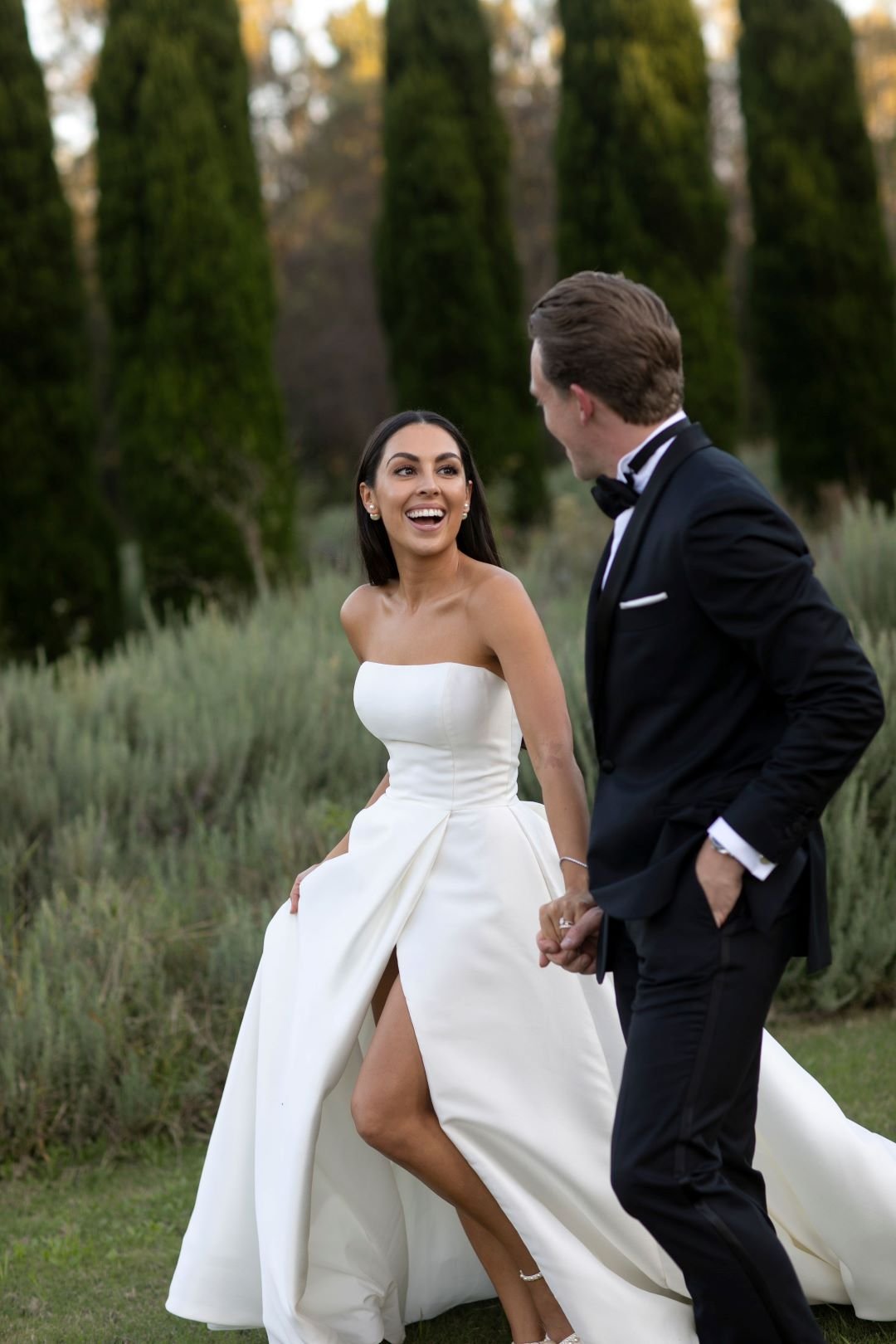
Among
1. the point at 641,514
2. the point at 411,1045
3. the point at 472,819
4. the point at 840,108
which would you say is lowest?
the point at 411,1045

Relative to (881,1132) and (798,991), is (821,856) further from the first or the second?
(798,991)

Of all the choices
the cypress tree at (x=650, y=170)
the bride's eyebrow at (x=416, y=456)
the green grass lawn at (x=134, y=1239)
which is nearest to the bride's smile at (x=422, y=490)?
the bride's eyebrow at (x=416, y=456)

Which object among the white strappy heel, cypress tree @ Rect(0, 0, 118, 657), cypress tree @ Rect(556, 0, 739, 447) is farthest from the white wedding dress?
cypress tree @ Rect(556, 0, 739, 447)

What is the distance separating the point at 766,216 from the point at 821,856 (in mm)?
12934

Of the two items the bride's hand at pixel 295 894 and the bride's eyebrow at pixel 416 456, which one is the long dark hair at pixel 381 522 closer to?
the bride's eyebrow at pixel 416 456

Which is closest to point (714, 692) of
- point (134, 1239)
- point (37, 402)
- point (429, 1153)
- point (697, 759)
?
point (697, 759)

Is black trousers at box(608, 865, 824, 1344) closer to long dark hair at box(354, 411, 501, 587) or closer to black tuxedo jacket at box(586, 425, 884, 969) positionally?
black tuxedo jacket at box(586, 425, 884, 969)

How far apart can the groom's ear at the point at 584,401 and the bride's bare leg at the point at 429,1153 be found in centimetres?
131

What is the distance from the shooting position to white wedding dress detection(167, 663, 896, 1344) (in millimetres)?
2973

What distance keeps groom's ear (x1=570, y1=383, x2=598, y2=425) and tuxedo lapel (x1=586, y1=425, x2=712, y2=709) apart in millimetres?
149

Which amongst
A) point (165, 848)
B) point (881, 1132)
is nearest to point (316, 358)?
point (165, 848)

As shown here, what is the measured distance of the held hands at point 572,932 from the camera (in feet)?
8.55

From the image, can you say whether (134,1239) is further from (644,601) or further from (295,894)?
(644,601)

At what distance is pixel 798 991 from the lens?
550cm
